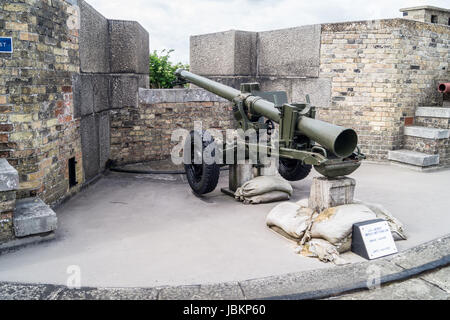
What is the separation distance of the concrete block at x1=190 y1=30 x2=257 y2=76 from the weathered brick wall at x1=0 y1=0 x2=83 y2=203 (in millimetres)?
3523

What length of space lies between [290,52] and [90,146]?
404 centimetres

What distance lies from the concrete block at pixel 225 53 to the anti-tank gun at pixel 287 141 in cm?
168

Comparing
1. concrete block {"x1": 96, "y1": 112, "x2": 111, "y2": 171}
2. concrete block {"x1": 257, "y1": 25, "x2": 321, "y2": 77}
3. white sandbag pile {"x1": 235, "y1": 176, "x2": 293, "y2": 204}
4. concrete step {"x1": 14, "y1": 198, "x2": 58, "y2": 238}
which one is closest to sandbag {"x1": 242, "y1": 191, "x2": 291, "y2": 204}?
white sandbag pile {"x1": 235, "y1": 176, "x2": 293, "y2": 204}

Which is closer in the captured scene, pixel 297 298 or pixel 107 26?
pixel 297 298

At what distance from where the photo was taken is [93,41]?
5734 millimetres

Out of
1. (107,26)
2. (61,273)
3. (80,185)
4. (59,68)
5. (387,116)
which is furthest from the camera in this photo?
(387,116)

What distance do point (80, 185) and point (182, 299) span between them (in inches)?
123

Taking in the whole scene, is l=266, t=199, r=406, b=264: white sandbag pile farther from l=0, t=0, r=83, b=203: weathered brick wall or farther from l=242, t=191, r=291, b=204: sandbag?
l=0, t=0, r=83, b=203: weathered brick wall

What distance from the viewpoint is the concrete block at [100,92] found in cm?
582

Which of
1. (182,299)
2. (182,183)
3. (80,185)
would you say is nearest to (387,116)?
(182,183)

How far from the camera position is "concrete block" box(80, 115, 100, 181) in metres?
5.51

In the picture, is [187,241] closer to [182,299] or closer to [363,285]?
[182,299]

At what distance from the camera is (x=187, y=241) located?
3.78m

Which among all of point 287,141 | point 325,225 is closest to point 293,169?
point 287,141
